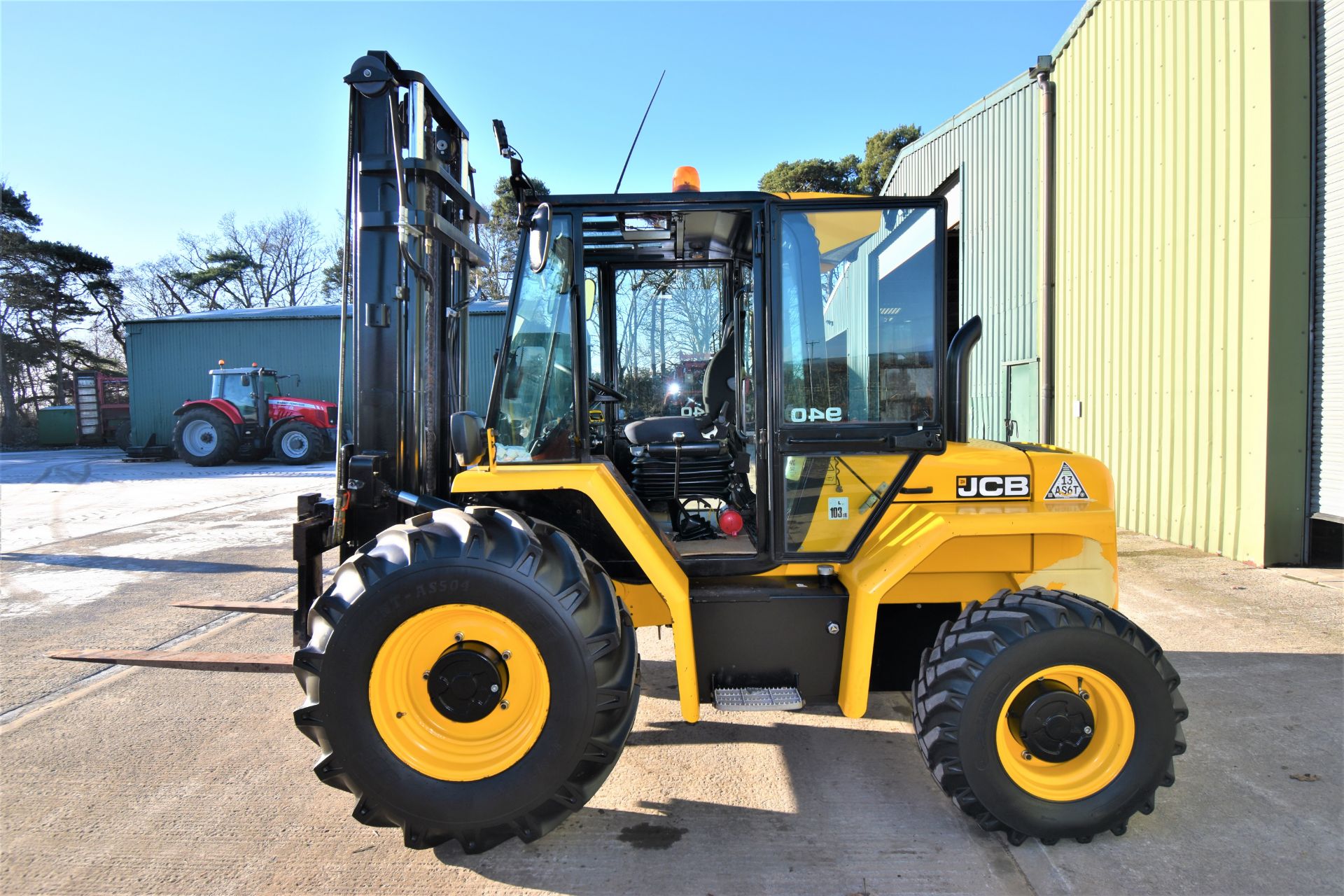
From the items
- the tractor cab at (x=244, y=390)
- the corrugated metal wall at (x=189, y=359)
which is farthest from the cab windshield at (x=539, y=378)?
the corrugated metal wall at (x=189, y=359)

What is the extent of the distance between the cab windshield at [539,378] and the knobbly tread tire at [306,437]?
19.1 metres

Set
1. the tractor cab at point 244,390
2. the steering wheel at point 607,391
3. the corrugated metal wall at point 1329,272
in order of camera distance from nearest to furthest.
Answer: the steering wheel at point 607,391, the corrugated metal wall at point 1329,272, the tractor cab at point 244,390

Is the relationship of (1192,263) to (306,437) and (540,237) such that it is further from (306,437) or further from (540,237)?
(306,437)

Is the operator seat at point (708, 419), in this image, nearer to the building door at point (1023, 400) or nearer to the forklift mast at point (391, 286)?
the forklift mast at point (391, 286)

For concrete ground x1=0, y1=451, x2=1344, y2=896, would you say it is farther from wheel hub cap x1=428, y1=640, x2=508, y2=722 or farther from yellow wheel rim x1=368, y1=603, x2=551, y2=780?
wheel hub cap x1=428, y1=640, x2=508, y2=722

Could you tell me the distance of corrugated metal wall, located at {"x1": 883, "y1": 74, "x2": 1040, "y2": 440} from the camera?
424 inches

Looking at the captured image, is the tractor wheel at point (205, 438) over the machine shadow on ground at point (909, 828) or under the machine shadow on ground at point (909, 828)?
over

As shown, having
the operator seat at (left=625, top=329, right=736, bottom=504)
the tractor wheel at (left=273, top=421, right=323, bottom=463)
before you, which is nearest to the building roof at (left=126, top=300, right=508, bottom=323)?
the tractor wheel at (left=273, top=421, right=323, bottom=463)

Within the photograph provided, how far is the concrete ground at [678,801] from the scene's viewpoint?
2.58m

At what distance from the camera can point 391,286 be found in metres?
3.50

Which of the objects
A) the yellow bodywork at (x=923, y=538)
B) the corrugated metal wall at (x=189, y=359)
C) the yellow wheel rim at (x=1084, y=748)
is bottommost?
the yellow wheel rim at (x=1084, y=748)

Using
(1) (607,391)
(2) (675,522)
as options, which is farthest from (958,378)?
(1) (607,391)

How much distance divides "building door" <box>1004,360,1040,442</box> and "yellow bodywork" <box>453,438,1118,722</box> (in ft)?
26.2

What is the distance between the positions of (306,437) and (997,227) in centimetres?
1749
